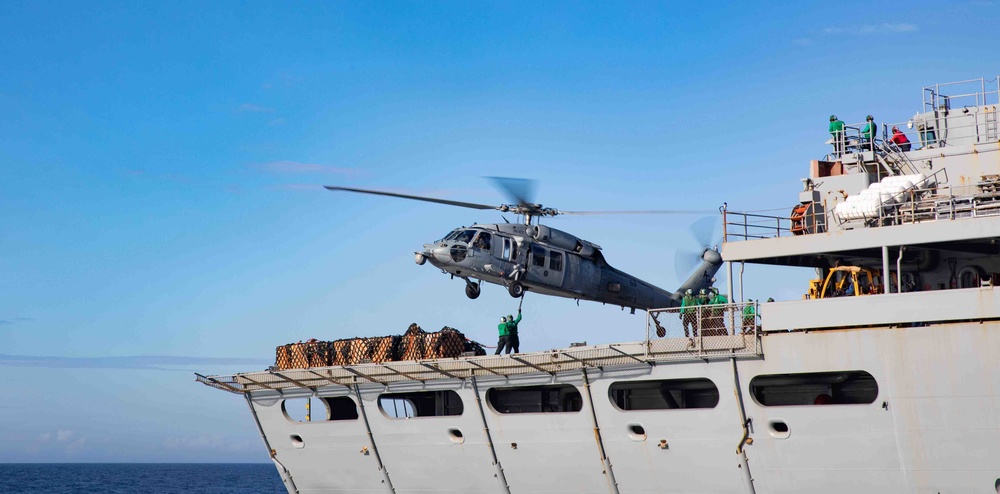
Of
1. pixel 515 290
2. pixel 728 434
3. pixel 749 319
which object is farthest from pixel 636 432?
pixel 515 290

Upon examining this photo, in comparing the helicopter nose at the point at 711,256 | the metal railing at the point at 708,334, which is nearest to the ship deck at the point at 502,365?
the metal railing at the point at 708,334

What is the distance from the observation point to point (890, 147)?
81.2 ft

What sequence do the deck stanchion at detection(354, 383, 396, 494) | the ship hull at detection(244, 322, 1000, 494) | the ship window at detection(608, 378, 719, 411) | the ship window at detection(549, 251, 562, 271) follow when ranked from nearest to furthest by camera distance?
1. the ship hull at detection(244, 322, 1000, 494)
2. the ship window at detection(608, 378, 719, 411)
3. the deck stanchion at detection(354, 383, 396, 494)
4. the ship window at detection(549, 251, 562, 271)

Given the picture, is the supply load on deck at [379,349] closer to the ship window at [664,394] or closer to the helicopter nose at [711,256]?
the ship window at [664,394]

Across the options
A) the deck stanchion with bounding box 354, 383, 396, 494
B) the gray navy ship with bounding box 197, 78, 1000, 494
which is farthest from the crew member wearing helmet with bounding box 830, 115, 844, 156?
the deck stanchion with bounding box 354, 383, 396, 494

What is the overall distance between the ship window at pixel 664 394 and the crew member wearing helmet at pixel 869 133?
21.8ft

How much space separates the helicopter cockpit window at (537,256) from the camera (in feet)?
101

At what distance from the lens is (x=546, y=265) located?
31.1 metres

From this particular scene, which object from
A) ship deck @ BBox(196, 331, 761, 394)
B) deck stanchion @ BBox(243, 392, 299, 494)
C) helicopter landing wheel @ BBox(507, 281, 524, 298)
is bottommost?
deck stanchion @ BBox(243, 392, 299, 494)

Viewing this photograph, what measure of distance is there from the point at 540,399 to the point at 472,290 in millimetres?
5578

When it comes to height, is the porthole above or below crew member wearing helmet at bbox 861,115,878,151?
below

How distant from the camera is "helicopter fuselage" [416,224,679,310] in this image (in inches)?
1192

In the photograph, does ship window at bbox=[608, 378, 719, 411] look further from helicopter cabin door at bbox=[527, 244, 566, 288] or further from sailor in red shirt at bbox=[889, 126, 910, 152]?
sailor in red shirt at bbox=[889, 126, 910, 152]

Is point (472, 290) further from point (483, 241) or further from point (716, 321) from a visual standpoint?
point (716, 321)
